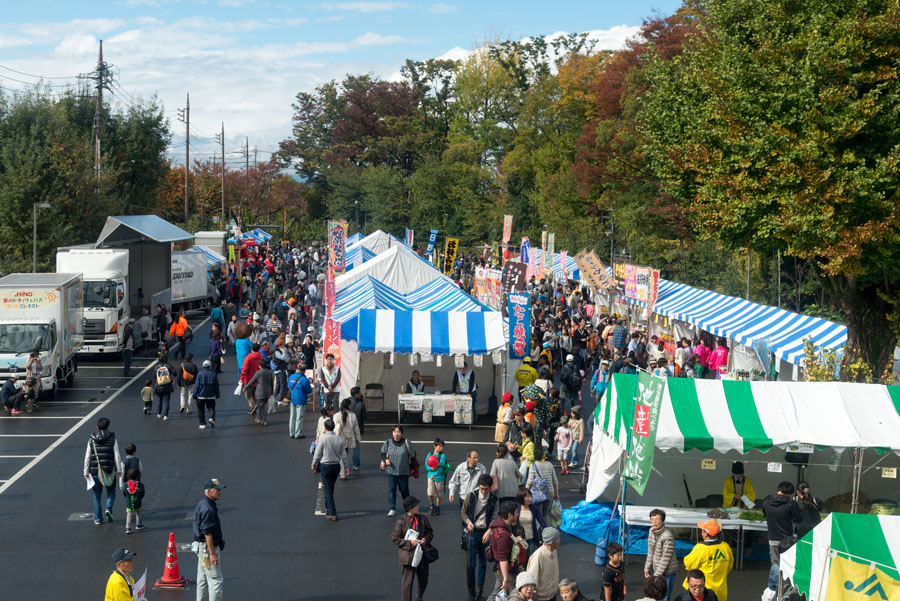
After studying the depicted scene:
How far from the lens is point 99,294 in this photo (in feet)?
85.6

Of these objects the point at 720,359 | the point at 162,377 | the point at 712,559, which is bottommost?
the point at 712,559

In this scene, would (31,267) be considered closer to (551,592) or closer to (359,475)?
(359,475)

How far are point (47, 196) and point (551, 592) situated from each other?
3431 centimetres

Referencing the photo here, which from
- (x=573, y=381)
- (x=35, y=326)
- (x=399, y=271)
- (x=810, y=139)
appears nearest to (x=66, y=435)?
(x=35, y=326)

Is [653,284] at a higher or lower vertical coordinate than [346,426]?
higher

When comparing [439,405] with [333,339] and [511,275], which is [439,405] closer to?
[333,339]

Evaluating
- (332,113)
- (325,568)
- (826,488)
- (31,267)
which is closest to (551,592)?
(325,568)

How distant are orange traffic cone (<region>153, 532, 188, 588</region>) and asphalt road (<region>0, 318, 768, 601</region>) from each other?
0.46 ft

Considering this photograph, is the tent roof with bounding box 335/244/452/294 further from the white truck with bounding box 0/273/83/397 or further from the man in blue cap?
the man in blue cap

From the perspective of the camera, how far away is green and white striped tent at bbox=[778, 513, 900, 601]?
7844 mm

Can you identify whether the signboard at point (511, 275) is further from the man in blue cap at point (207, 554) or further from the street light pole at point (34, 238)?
the street light pole at point (34, 238)

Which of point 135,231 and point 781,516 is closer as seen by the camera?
point 781,516

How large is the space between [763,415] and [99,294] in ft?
65.8

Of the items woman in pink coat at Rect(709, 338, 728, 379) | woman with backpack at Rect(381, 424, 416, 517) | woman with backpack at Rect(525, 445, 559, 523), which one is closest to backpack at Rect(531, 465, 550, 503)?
woman with backpack at Rect(525, 445, 559, 523)
